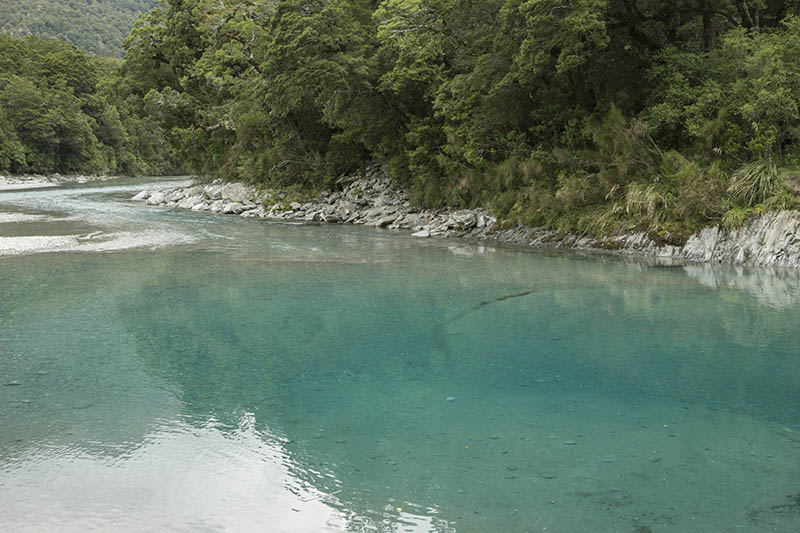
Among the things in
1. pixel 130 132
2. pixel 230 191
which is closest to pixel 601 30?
pixel 230 191

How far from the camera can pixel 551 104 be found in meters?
19.5

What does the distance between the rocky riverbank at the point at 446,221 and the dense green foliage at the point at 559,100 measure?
17.5 inches

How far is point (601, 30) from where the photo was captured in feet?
53.6

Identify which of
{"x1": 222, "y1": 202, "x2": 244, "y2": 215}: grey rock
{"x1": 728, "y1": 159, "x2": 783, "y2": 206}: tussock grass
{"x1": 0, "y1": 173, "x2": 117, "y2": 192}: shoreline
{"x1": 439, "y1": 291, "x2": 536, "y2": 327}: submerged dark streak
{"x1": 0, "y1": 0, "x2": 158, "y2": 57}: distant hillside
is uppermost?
{"x1": 0, "y1": 0, "x2": 158, "y2": 57}: distant hillside

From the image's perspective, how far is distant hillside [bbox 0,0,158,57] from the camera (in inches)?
5394

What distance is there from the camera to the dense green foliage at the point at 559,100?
15344mm

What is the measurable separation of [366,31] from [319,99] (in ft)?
10.2

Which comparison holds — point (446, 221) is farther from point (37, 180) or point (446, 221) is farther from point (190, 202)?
point (37, 180)

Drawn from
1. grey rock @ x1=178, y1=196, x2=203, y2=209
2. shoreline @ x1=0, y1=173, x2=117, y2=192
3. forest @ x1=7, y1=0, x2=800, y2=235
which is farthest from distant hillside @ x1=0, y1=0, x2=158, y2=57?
forest @ x1=7, y1=0, x2=800, y2=235

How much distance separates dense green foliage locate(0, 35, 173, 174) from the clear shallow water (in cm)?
4549

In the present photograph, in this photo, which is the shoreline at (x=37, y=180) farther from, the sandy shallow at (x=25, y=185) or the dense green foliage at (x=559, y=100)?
the dense green foliage at (x=559, y=100)

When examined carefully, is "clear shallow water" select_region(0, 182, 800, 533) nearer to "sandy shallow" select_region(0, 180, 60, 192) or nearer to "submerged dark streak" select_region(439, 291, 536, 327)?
"submerged dark streak" select_region(439, 291, 536, 327)

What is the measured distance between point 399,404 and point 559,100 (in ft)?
51.2

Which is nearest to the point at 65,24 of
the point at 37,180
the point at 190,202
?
the point at 37,180
